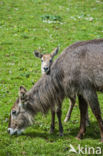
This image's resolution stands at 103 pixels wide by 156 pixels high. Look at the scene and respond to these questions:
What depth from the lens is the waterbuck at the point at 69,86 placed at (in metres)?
8.96

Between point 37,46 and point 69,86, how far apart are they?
859 cm

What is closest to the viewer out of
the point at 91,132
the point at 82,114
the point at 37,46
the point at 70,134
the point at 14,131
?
the point at 14,131

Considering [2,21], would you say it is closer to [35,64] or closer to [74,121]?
[35,64]

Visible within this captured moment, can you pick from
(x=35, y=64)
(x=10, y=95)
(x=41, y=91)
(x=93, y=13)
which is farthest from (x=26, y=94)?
(x=93, y=13)

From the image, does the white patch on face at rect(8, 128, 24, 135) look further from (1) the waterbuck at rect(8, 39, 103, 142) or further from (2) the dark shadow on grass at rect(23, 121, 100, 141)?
(2) the dark shadow on grass at rect(23, 121, 100, 141)

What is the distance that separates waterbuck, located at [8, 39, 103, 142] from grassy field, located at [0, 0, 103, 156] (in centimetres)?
44

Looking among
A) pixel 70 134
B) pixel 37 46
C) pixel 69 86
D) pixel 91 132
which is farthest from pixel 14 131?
pixel 37 46

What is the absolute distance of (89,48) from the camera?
929cm

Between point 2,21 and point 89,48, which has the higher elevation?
point 89,48

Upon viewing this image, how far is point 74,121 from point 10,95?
2.77 meters

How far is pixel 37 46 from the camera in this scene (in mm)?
17438

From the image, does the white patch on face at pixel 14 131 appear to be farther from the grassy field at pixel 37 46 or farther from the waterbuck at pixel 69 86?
the grassy field at pixel 37 46

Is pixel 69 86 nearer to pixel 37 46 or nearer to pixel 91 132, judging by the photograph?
pixel 91 132

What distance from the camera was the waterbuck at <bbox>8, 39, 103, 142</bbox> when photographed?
353 inches
